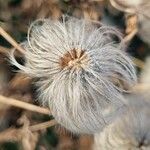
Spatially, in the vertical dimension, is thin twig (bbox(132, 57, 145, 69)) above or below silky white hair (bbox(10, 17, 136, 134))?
below

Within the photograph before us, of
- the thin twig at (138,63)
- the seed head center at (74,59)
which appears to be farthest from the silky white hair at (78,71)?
the thin twig at (138,63)

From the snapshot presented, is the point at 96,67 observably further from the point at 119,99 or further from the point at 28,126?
the point at 28,126

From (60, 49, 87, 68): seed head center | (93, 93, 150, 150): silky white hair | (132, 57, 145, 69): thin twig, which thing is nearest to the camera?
(60, 49, 87, 68): seed head center

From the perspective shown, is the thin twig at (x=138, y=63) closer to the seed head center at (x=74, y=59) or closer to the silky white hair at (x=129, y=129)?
the silky white hair at (x=129, y=129)

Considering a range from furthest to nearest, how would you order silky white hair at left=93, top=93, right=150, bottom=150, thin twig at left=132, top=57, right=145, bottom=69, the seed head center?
thin twig at left=132, top=57, right=145, bottom=69
silky white hair at left=93, top=93, right=150, bottom=150
the seed head center

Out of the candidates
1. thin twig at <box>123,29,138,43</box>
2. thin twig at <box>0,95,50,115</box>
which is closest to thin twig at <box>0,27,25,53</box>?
thin twig at <box>0,95,50,115</box>

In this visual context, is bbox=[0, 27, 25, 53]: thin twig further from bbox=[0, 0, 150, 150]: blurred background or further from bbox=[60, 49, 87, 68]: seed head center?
bbox=[60, 49, 87, 68]: seed head center
